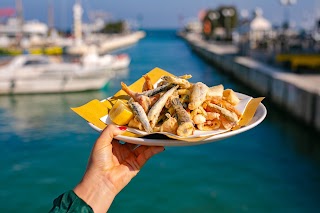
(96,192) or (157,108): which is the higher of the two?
(157,108)

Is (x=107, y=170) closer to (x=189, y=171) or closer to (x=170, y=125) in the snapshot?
(x=170, y=125)

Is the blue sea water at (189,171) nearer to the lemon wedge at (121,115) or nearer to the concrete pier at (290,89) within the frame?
the concrete pier at (290,89)

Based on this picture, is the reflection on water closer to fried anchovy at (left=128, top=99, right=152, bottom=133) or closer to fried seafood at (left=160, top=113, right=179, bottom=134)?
fried anchovy at (left=128, top=99, right=152, bottom=133)

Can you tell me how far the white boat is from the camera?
1867 centimetres

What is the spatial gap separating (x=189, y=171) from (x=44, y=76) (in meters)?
11.2

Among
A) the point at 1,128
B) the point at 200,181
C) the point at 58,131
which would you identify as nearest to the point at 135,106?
the point at 200,181

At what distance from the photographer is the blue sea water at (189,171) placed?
7.99 meters

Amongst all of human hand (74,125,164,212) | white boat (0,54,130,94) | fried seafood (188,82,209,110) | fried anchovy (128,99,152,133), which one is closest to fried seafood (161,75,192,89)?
fried seafood (188,82,209,110)

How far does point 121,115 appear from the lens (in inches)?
95.6

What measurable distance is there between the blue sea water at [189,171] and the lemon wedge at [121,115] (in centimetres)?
551

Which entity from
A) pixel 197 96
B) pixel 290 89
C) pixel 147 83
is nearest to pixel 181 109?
pixel 197 96

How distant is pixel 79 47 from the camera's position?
33.0 meters

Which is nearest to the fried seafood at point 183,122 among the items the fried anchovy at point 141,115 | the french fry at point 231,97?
the fried anchovy at point 141,115

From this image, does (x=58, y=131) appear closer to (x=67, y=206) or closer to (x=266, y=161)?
(x=266, y=161)
